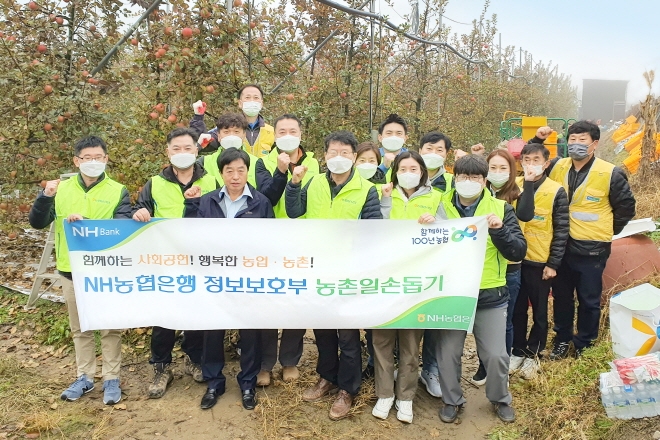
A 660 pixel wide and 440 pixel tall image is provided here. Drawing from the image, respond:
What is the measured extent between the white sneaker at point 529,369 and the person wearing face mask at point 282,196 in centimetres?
184

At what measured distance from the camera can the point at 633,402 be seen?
10.3 feet

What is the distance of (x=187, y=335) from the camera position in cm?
404

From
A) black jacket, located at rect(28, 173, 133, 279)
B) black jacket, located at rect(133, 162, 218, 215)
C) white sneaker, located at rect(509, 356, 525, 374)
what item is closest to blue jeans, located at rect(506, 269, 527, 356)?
white sneaker, located at rect(509, 356, 525, 374)

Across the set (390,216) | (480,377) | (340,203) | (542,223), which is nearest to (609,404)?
(480,377)

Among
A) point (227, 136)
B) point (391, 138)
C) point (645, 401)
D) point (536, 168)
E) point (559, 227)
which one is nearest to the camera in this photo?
point (645, 401)

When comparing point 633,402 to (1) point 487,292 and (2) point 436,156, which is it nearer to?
(1) point 487,292

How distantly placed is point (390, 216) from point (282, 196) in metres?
0.86

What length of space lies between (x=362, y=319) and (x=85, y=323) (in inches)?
78.0

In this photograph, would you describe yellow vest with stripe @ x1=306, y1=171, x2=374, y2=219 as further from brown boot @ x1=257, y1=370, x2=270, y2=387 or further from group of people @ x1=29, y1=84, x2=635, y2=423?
brown boot @ x1=257, y1=370, x2=270, y2=387

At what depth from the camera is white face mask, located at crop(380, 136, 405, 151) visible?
4.36 metres

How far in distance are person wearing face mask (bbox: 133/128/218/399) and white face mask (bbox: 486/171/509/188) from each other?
2.06 m

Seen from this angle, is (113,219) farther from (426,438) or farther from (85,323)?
(426,438)

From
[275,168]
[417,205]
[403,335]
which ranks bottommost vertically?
[403,335]

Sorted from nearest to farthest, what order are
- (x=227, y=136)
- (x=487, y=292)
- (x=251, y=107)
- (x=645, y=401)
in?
(x=645, y=401) < (x=487, y=292) < (x=227, y=136) < (x=251, y=107)
